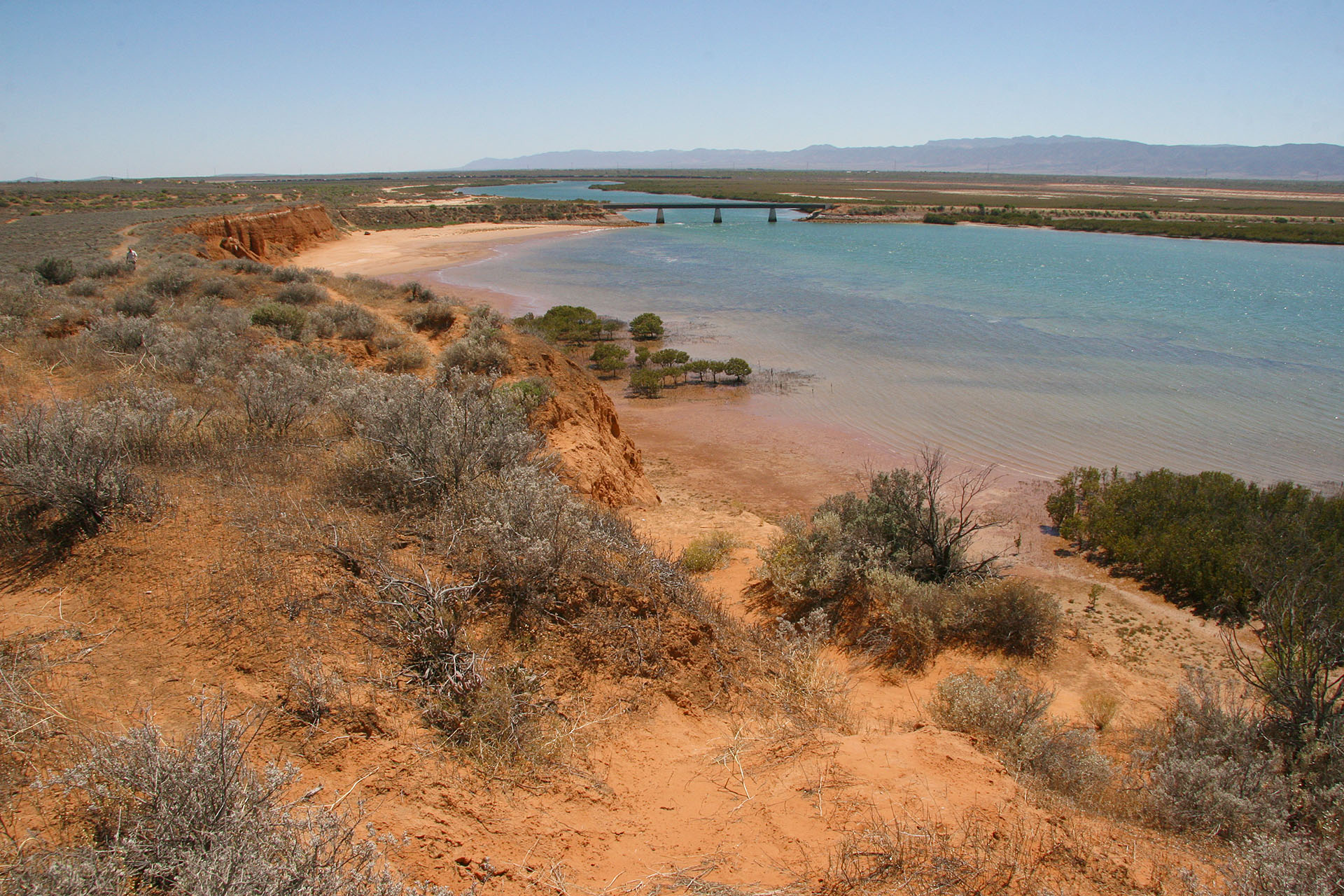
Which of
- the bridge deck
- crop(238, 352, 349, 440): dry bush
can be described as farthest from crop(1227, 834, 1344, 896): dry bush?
the bridge deck

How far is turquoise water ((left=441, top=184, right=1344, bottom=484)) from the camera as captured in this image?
1622 cm

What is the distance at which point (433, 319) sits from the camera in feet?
51.3

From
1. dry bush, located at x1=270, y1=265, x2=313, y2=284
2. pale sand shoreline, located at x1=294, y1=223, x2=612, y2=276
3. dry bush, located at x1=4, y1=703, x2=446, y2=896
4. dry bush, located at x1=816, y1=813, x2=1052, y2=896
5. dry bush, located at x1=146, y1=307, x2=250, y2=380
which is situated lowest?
dry bush, located at x1=816, y1=813, x2=1052, y2=896

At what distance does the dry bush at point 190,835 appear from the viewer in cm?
221

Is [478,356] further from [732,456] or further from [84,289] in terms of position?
[84,289]

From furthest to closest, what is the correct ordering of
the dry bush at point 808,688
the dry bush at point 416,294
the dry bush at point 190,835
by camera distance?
the dry bush at point 416,294, the dry bush at point 808,688, the dry bush at point 190,835

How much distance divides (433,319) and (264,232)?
27659 millimetres

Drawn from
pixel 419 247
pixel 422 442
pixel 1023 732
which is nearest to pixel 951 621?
pixel 1023 732

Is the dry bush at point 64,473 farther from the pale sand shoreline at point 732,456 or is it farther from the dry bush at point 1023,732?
the dry bush at point 1023,732

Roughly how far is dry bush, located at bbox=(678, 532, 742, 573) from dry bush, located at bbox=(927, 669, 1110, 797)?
3.80 meters

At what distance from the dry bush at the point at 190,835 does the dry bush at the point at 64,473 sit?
8.40ft

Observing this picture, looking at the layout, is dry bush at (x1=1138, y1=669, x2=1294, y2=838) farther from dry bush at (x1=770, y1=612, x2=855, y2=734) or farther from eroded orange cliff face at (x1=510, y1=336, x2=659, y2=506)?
eroded orange cliff face at (x1=510, y1=336, x2=659, y2=506)

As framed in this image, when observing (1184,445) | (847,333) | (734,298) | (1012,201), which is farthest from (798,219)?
(1184,445)

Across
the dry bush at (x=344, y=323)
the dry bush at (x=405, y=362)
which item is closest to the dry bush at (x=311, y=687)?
the dry bush at (x=405, y=362)
